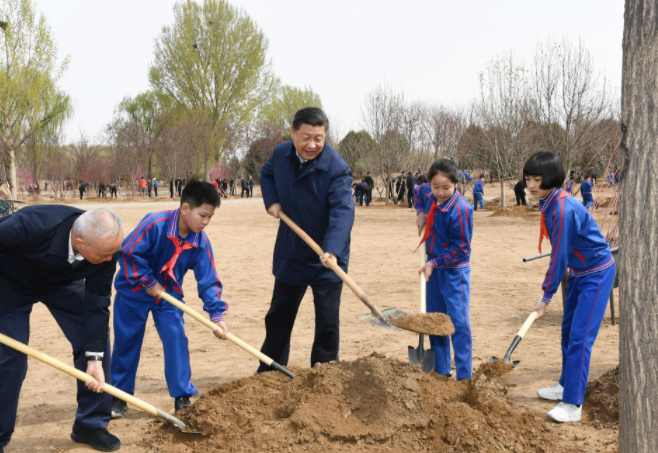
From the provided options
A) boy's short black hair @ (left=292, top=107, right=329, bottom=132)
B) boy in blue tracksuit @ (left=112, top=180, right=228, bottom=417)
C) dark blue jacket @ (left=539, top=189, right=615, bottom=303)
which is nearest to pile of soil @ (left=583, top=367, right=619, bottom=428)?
dark blue jacket @ (left=539, top=189, right=615, bottom=303)

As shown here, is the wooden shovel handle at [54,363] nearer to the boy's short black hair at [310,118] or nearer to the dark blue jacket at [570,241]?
the boy's short black hair at [310,118]

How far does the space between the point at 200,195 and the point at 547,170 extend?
218 centimetres

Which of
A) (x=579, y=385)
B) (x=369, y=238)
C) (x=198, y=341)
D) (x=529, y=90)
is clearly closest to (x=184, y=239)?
(x=198, y=341)

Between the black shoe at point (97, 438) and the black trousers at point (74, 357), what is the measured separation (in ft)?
0.11

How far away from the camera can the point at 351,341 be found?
18.2 ft

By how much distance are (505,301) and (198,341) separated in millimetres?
3796

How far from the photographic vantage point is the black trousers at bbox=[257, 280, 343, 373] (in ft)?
13.1

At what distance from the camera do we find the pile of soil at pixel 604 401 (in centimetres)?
367

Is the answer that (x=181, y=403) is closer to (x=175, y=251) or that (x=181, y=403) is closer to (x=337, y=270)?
(x=175, y=251)

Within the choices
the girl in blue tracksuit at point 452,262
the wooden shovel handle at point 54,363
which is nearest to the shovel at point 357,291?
the girl in blue tracksuit at point 452,262

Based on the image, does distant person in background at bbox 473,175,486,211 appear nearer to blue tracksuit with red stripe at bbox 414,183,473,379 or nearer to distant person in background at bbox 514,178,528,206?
distant person in background at bbox 514,178,528,206

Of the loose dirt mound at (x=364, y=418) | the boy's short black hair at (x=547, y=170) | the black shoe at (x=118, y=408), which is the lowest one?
the black shoe at (x=118, y=408)

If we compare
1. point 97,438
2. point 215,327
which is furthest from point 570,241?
point 97,438

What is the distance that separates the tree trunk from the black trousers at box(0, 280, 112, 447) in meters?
2.79
